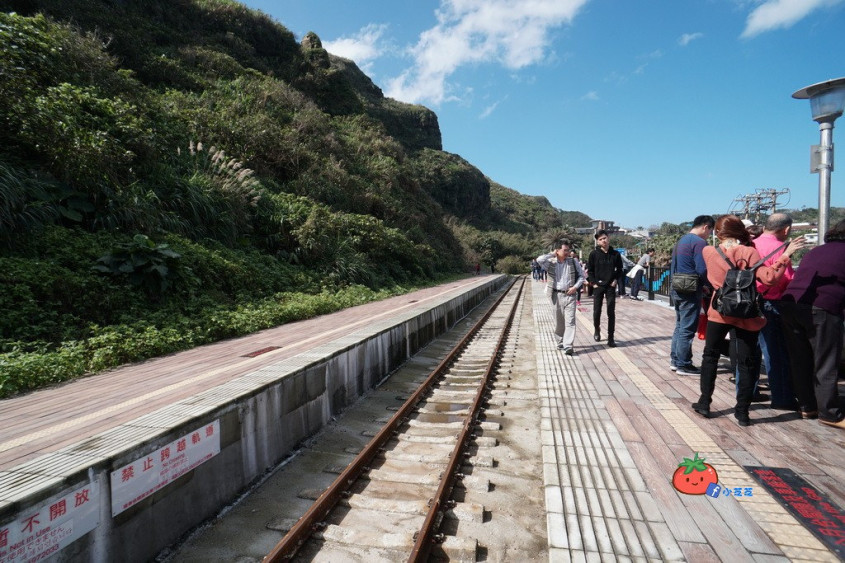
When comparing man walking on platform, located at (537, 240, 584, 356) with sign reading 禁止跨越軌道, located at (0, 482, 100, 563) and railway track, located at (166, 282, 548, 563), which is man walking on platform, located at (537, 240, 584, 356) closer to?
railway track, located at (166, 282, 548, 563)

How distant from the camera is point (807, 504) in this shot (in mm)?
2854

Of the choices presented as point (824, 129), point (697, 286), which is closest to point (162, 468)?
point (697, 286)

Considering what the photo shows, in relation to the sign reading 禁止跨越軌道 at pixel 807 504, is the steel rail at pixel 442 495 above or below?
below

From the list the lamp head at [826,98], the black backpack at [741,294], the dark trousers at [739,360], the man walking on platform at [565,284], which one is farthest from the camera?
the man walking on platform at [565,284]

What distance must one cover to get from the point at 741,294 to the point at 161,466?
4.89 metres

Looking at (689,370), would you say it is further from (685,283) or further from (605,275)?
(605,275)

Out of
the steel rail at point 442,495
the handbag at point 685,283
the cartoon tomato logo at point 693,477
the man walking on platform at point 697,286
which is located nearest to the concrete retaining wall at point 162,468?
the steel rail at point 442,495

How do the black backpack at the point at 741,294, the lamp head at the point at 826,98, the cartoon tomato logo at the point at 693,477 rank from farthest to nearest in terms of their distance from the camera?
1. the lamp head at the point at 826,98
2. the black backpack at the point at 741,294
3. the cartoon tomato logo at the point at 693,477

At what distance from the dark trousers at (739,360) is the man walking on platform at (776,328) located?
1.92 feet

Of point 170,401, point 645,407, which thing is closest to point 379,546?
point 170,401

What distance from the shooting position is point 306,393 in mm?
4820

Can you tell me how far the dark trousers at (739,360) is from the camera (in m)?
4.11

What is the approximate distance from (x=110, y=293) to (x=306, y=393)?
4.86 metres

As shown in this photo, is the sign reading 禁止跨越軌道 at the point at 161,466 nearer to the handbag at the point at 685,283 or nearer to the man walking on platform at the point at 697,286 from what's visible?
the handbag at the point at 685,283
